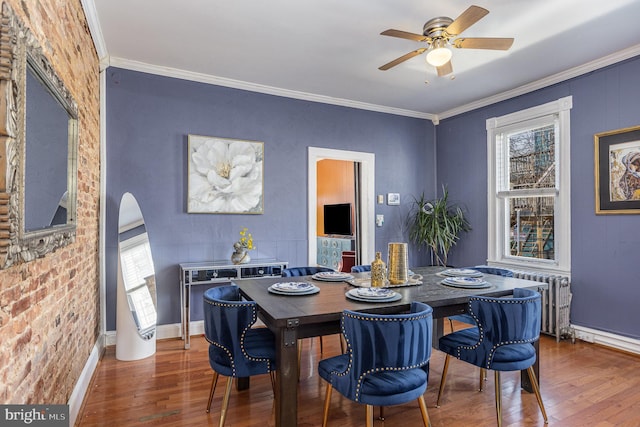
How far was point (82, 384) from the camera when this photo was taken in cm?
262

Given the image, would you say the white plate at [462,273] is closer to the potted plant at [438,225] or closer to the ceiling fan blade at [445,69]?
the ceiling fan blade at [445,69]

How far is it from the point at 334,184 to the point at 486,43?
15.8 feet

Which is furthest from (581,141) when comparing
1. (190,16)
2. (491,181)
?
(190,16)

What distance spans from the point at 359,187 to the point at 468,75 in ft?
6.82

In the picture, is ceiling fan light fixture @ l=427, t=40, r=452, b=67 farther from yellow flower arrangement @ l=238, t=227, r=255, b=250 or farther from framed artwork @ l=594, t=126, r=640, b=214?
yellow flower arrangement @ l=238, t=227, r=255, b=250

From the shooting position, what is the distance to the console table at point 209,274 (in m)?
3.74

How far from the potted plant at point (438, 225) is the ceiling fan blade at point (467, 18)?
2.94 meters

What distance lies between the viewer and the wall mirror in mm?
A: 1228

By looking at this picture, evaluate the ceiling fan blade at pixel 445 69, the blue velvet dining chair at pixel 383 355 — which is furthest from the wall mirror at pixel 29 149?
the ceiling fan blade at pixel 445 69

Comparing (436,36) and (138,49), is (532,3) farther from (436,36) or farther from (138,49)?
(138,49)

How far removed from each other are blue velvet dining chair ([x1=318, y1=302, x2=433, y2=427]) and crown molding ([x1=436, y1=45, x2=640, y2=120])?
3.44m

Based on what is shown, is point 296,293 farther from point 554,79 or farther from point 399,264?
point 554,79

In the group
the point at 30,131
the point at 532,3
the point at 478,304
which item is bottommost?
the point at 478,304

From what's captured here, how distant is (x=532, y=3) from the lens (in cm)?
273
